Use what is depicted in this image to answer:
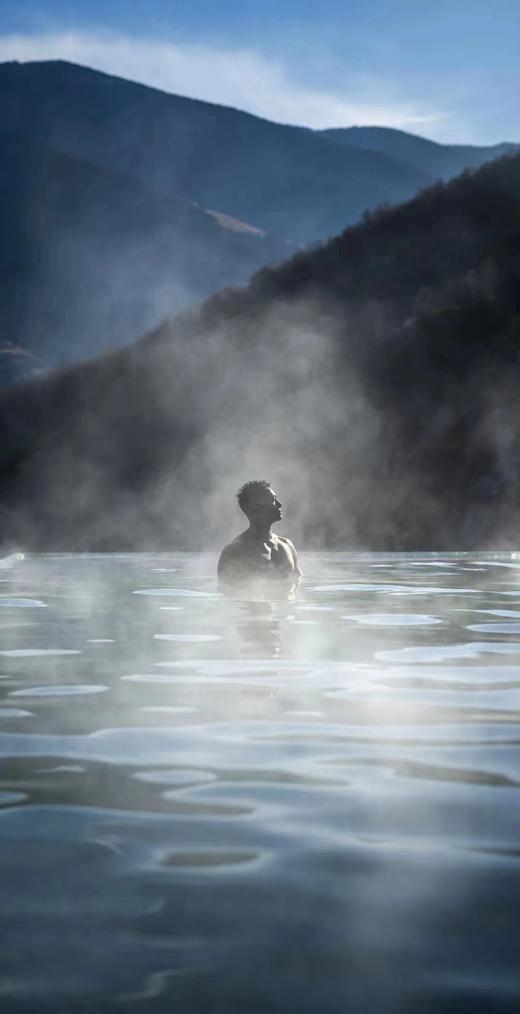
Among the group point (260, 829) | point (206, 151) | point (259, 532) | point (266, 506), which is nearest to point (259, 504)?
point (266, 506)

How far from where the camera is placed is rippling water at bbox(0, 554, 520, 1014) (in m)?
2.91

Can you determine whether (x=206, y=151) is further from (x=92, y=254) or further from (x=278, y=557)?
(x=278, y=557)

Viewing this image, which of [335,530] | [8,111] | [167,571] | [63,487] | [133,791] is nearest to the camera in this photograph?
[133,791]

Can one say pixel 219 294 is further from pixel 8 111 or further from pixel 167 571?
pixel 8 111

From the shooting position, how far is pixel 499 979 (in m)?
2.87

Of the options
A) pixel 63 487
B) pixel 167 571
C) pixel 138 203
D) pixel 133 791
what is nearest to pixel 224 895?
pixel 133 791

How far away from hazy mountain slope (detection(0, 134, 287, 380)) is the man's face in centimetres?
7740

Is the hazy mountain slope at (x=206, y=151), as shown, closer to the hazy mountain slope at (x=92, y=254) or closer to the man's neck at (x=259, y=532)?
the hazy mountain slope at (x=92, y=254)

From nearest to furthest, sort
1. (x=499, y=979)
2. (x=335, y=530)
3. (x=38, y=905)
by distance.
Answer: (x=499, y=979)
(x=38, y=905)
(x=335, y=530)

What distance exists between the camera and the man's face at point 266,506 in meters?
15.7

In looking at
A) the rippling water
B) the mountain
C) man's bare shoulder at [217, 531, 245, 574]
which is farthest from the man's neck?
the mountain

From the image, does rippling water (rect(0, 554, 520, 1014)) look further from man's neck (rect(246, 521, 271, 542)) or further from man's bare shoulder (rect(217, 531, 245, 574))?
man's neck (rect(246, 521, 271, 542))

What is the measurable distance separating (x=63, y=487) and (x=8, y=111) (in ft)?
428

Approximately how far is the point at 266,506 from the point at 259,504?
10 cm
